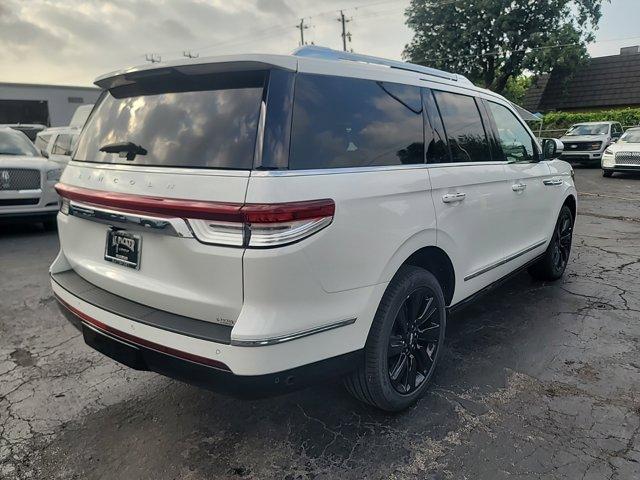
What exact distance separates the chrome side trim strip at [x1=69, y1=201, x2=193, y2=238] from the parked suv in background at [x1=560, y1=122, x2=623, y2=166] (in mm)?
21693

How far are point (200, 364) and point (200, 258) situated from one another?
45cm

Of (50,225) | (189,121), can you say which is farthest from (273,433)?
(50,225)

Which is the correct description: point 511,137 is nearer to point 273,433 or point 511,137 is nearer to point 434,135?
point 434,135

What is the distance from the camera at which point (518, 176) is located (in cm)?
399

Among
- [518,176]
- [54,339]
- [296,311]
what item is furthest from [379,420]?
[54,339]

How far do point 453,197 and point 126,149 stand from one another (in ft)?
6.28

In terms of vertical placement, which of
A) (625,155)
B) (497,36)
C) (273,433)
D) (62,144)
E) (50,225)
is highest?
(497,36)

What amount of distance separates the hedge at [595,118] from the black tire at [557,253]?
79.9 ft

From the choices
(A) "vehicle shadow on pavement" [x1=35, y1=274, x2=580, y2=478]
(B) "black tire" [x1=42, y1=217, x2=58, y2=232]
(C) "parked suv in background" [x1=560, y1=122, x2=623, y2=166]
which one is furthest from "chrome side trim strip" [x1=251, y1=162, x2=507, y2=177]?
(C) "parked suv in background" [x1=560, y1=122, x2=623, y2=166]

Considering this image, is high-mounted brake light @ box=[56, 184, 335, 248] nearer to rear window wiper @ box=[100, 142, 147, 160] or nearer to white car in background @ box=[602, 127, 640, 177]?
rear window wiper @ box=[100, 142, 147, 160]

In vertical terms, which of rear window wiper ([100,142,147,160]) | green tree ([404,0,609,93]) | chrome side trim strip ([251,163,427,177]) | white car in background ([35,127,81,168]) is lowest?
chrome side trim strip ([251,163,427,177])

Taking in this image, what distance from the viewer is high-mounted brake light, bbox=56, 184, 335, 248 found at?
1.98m

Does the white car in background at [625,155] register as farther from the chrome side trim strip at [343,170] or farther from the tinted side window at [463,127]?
the chrome side trim strip at [343,170]

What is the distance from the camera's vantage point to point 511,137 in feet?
13.8
